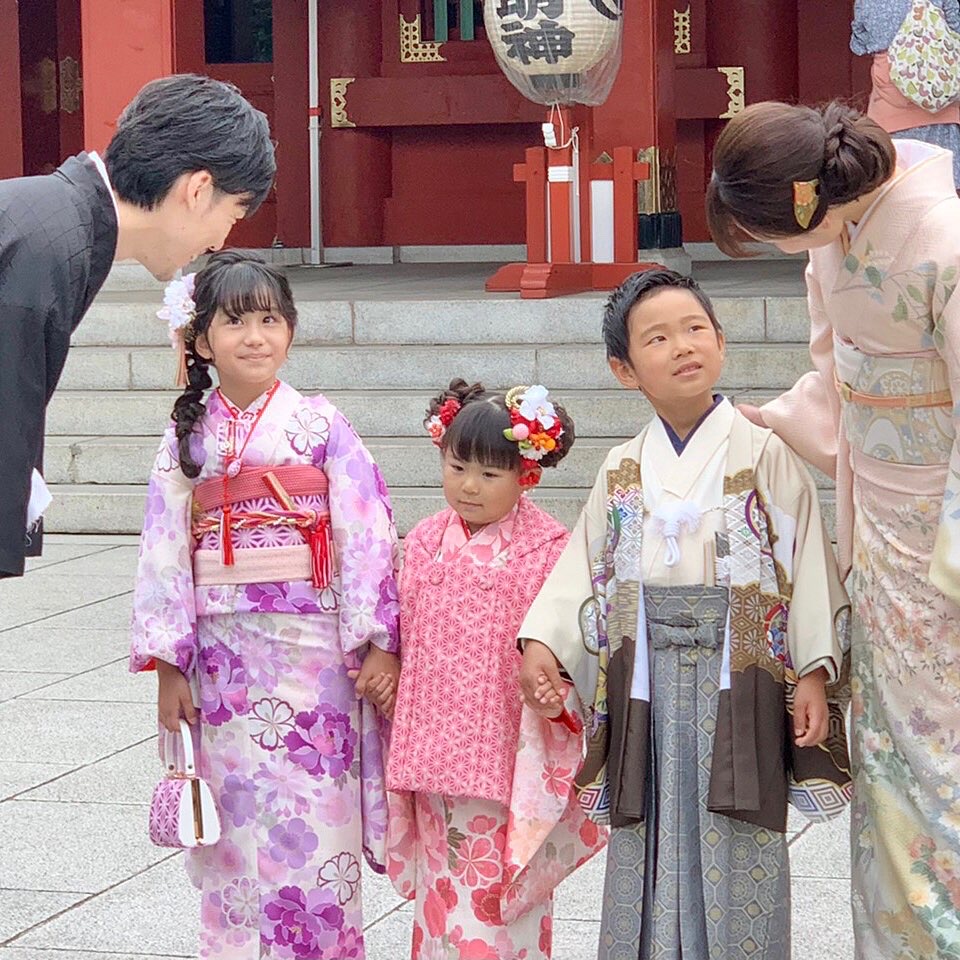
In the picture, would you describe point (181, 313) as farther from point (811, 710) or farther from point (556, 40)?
point (556, 40)

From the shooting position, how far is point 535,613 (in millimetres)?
2883

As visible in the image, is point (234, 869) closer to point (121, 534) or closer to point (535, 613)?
point (535, 613)

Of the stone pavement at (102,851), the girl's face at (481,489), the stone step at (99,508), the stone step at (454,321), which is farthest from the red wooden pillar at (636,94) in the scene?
the girl's face at (481,489)

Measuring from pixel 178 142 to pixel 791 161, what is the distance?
90 centimetres

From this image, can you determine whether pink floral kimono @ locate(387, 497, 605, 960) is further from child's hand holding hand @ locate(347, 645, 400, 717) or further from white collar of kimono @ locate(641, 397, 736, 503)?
white collar of kimono @ locate(641, 397, 736, 503)

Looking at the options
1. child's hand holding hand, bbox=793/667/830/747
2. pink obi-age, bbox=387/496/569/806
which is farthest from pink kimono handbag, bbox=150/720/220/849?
child's hand holding hand, bbox=793/667/830/747

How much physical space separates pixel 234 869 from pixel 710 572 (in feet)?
3.40

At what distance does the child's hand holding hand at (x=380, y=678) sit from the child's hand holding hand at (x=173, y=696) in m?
0.31

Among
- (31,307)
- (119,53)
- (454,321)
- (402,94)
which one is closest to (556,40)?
(454,321)

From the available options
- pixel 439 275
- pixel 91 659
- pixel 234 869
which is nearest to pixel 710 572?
pixel 234 869

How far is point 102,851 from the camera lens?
3.77 metres

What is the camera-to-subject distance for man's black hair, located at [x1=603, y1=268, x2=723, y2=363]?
9.37 ft

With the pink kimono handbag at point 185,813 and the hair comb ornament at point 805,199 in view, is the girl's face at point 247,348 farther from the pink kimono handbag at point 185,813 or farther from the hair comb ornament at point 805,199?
the hair comb ornament at point 805,199

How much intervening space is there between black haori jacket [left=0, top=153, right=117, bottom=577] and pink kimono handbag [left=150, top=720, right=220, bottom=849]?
0.75m
